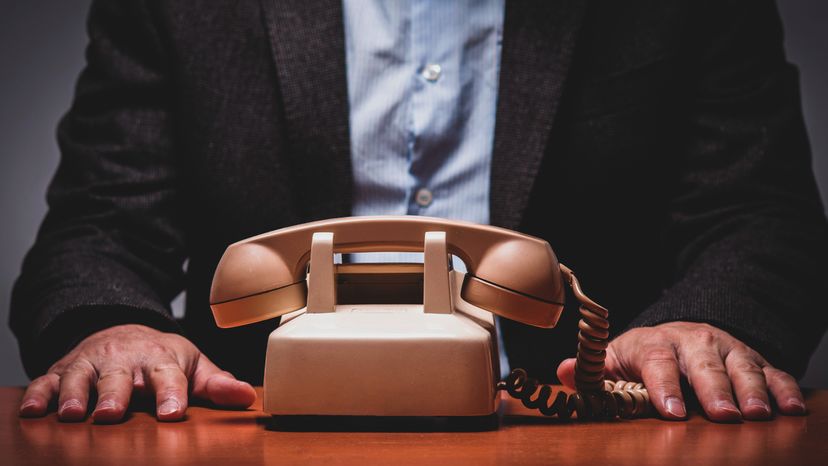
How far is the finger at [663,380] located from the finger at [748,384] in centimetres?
4

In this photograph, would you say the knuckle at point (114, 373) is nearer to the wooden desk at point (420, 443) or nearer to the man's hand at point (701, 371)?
the wooden desk at point (420, 443)

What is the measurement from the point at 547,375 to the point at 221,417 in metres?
0.53

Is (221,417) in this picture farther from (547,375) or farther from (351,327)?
(547,375)

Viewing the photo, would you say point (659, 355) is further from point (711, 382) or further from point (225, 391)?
point (225, 391)

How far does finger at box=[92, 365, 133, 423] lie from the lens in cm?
62

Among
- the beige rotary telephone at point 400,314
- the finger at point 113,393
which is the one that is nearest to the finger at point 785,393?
the beige rotary telephone at point 400,314

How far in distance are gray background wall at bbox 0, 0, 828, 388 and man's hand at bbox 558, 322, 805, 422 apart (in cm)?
104

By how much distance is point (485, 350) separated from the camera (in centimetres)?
57

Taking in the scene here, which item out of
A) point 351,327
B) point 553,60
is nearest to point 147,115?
point 553,60

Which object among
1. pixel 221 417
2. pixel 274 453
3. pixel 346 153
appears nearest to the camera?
pixel 274 453

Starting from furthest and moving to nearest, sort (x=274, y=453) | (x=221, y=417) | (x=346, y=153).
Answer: (x=346, y=153), (x=221, y=417), (x=274, y=453)

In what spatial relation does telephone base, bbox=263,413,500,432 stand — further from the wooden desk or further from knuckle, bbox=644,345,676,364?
knuckle, bbox=644,345,676,364

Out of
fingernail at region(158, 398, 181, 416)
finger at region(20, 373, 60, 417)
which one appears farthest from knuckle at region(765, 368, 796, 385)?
finger at region(20, 373, 60, 417)

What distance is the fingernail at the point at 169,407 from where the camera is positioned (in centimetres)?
63
